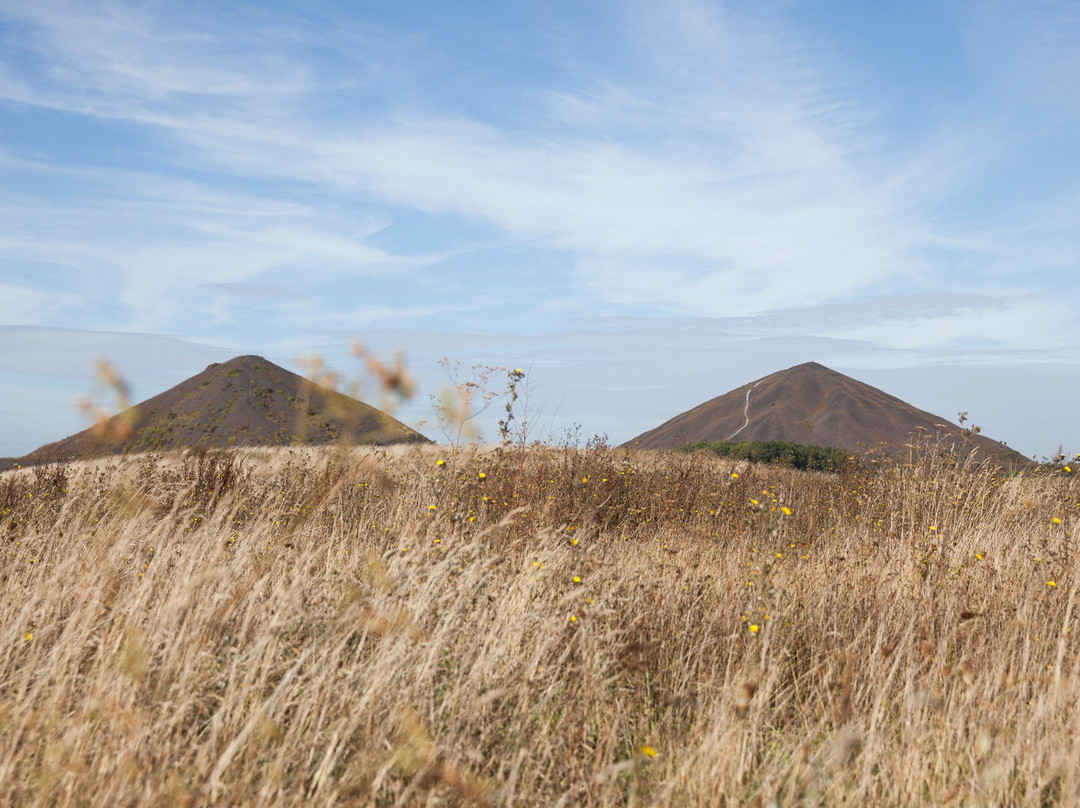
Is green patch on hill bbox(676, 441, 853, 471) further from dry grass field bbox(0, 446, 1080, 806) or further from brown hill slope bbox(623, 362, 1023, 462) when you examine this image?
brown hill slope bbox(623, 362, 1023, 462)

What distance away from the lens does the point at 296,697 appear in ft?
10.4

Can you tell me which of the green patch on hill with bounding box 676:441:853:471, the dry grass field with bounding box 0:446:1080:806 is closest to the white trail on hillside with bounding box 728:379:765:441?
the green patch on hill with bounding box 676:441:853:471

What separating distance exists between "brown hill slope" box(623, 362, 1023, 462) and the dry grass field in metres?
28.3

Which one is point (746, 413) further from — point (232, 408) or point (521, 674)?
point (521, 674)

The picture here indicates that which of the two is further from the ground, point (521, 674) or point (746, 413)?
point (746, 413)

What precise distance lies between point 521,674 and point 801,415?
3506 centimetres

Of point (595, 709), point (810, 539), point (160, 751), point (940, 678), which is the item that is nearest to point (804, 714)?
point (940, 678)

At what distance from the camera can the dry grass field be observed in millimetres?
2688

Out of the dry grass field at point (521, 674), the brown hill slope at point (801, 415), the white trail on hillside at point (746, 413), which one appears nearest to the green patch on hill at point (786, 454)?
the dry grass field at point (521, 674)

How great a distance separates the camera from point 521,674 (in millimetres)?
3367

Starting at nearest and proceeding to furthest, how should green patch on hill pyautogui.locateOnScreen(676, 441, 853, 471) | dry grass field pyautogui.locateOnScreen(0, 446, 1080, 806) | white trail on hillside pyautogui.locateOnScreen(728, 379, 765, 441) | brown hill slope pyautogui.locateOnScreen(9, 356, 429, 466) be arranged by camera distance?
dry grass field pyautogui.locateOnScreen(0, 446, 1080, 806) → green patch on hill pyautogui.locateOnScreen(676, 441, 853, 471) → brown hill slope pyautogui.locateOnScreen(9, 356, 429, 466) → white trail on hillside pyautogui.locateOnScreen(728, 379, 765, 441)

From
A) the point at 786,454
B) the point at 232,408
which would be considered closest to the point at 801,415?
the point at 786,454

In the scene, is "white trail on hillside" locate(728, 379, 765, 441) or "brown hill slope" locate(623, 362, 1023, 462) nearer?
"brown hill slope" locate(623, 362, 1023, 462)

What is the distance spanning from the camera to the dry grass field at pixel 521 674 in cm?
269
